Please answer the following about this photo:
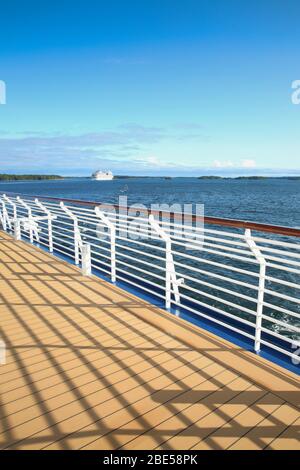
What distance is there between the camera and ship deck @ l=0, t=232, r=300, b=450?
158 centimetres

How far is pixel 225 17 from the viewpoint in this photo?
9203mm

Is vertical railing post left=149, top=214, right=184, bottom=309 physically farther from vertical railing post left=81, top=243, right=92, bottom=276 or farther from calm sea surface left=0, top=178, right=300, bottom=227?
calm sea surface left=0, top=178, right=300, bottom=227

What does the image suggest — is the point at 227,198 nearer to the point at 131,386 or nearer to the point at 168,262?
the point at 168,262

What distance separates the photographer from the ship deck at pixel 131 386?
5.20ft

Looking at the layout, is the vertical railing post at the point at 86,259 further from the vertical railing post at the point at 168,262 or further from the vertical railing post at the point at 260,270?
the vertical railing post at the point at 260,270

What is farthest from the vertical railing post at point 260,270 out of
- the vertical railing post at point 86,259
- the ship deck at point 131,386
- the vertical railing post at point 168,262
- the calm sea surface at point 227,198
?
the calm sea surface at point 227,198

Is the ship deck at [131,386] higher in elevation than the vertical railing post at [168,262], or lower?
lower

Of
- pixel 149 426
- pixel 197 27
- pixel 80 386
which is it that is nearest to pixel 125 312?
pixel 80 386

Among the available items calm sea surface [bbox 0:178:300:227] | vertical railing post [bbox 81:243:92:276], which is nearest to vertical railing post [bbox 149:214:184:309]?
vertical railing post [bbox 81:243:92:276]

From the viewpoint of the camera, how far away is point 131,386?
1.98 m

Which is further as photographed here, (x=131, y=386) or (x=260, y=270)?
(x=260, y=270)

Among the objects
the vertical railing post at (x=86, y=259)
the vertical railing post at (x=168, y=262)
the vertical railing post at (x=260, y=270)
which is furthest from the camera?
the vertical railing post at (x=86, y=259)

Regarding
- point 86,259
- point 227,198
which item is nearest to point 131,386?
point 86,259
